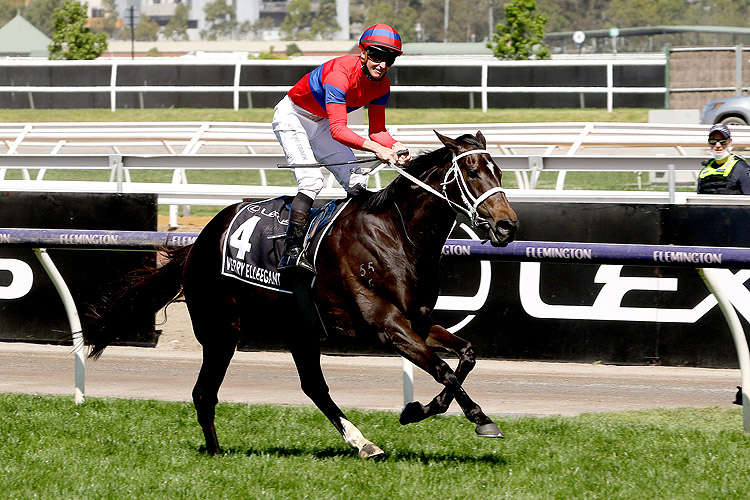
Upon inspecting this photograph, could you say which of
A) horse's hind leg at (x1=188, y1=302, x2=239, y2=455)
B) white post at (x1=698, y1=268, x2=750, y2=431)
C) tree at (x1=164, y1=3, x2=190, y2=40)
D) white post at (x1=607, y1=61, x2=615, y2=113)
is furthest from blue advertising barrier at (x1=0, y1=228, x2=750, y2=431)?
tree at (x1=164, y1=3, x2=190, y2=40)

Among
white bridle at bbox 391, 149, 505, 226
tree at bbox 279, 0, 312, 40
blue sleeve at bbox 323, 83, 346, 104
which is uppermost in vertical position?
tree at bbox 279, 0, 312, 40

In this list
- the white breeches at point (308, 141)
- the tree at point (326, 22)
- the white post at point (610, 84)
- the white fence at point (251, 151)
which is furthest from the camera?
the tree at point (326, 22)

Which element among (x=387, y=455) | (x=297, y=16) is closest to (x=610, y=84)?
(x=387, y=455)

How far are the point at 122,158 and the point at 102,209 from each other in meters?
1.55

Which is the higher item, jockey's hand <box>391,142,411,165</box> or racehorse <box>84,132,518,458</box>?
jockey's hand <box>391,142,411,165</box>

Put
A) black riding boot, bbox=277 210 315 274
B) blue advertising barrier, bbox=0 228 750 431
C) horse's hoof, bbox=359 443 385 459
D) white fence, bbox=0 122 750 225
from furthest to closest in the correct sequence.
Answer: white fence, bbox=0 122 750 225 < blue advertising barrier, bbox=0 228 750 431 < black riding boot, bbox=277 210 315 274 < horse's hoof, bbox=359 443 385 459

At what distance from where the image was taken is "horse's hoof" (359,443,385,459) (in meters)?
5.68

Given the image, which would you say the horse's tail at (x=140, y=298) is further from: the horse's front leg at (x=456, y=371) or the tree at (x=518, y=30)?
the tree at (x=518, y=30)

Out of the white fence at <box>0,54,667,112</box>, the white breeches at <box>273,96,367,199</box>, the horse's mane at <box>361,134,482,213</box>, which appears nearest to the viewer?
the horse's mane at <box>361,134,482,213</box>

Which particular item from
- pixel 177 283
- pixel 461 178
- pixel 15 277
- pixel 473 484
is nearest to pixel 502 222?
pixel 461 178

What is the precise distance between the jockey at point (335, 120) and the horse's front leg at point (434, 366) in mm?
694

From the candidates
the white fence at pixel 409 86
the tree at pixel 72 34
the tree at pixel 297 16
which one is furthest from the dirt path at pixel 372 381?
the tree at pixel 297 16

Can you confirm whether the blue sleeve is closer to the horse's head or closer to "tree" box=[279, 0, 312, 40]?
the horse's head

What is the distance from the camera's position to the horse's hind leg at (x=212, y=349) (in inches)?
239
